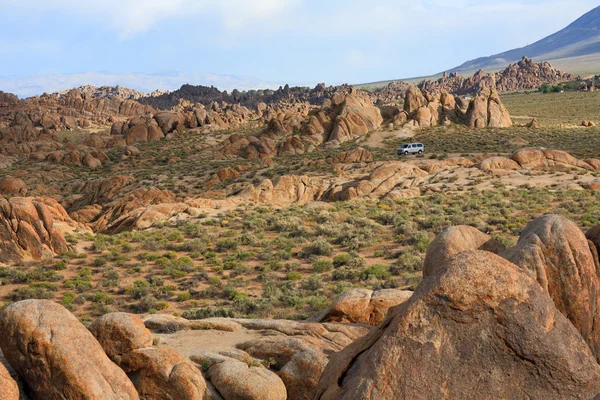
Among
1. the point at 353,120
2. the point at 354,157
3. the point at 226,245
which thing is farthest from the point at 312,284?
the point at 353,120

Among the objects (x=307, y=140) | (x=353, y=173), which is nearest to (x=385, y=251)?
(x=353, y=173)

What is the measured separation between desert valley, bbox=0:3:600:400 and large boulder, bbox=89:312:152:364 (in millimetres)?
29

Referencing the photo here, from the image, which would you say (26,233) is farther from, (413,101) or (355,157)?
(413,101)

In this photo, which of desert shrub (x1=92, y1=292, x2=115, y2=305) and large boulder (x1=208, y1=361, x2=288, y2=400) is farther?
desert shrub (x1=92, y1=292, x2=115, y2=305)

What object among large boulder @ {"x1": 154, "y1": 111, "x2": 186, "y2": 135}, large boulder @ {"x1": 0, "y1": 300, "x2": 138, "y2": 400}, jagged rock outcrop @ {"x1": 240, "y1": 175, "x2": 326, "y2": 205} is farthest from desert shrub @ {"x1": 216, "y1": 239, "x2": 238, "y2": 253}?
large boulder @ {"x1": 154, "y1": 111, "x2": 186, "y2": 135}

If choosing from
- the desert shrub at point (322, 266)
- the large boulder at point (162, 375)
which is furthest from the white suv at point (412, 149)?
the large boulder at point (162, 375)

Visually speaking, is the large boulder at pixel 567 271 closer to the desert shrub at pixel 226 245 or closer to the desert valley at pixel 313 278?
the desert valley at pixel 313 278

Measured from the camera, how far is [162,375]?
10234 mm

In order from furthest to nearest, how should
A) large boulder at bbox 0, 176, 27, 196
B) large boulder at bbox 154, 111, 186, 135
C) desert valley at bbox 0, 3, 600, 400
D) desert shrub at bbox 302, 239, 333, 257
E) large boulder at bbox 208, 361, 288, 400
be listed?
large boulder at bbox 154, 111, 186, 135
large boulder at bbox 0, 176, 27, 196
desert shrub at bbox 302, 239, 333, 257
large boulder at bbox 208, 361, 288, 400
desert valley at bbox 0, 3, 600, 400

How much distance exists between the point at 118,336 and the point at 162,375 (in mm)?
1341

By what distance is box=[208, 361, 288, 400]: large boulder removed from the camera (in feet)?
33.2

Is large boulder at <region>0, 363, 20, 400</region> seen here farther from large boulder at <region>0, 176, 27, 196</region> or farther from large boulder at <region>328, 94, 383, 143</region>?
large boulder at <region>328, 94, 383, 143</region>

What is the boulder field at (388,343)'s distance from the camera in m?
6.71

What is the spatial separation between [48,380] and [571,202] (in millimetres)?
33198
